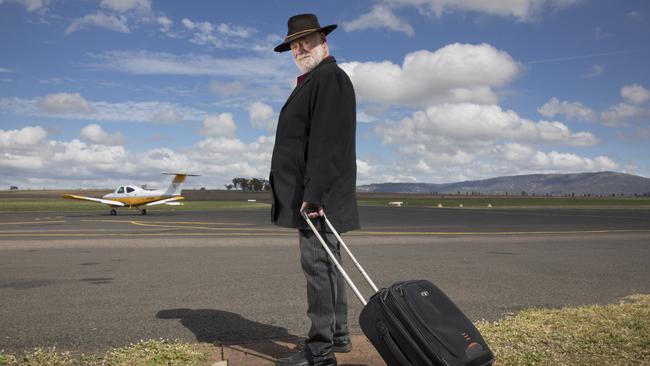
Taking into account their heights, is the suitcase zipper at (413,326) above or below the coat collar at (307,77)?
below

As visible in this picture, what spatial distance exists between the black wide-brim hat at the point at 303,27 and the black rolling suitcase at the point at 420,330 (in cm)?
157

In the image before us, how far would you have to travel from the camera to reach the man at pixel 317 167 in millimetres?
2992

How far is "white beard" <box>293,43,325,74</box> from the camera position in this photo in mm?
3207

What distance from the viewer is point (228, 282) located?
605 cm

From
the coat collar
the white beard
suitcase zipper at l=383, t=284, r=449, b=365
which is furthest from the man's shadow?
the white beard

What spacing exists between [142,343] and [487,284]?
398 cm

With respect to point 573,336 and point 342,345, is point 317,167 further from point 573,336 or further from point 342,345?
point 573,336

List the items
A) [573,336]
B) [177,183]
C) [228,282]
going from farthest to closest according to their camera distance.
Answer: [177,183], [228,282], [573,336]

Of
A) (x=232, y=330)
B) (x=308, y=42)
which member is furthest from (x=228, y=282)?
(x=308, y=42)

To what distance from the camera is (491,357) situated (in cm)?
246

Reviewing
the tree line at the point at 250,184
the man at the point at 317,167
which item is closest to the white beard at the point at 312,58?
the man at the point at 317,167

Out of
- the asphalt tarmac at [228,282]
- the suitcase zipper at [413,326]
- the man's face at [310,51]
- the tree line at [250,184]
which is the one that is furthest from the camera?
the tree line at [250,184]

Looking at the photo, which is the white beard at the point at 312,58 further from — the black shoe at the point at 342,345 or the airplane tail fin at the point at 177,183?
the airplane tail fin at the point at 177,183

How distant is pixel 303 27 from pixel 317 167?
2.85 feet
